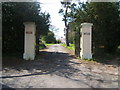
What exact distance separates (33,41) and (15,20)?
197 centimetres

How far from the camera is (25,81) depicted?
492 centimetres

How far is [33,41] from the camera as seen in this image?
9180 mm

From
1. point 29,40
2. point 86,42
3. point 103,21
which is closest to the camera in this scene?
point 29,40

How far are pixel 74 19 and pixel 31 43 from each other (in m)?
4.49

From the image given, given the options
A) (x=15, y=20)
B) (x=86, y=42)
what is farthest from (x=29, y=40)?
(x=86, y=42)

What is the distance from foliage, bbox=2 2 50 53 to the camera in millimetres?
9227

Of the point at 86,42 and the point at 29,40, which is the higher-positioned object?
the point at 29,40

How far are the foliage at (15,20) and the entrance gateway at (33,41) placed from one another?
2.61ft

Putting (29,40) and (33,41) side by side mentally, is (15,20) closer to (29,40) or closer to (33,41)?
(29,40)

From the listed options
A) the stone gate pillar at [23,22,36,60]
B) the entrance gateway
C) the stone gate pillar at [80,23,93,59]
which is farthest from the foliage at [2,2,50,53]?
the stone gate pillar at [80,23,93,59]

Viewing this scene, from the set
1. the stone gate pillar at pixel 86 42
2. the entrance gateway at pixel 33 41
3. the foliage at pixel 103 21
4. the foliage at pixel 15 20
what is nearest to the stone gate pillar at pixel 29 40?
the entrance gateway at pixel 33 41

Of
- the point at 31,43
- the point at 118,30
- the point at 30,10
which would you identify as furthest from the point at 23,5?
the point at 118,30

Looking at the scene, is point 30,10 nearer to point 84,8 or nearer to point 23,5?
point 23,5

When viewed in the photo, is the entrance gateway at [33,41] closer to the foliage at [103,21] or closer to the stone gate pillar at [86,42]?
the stone gate pillar at [86,42]
